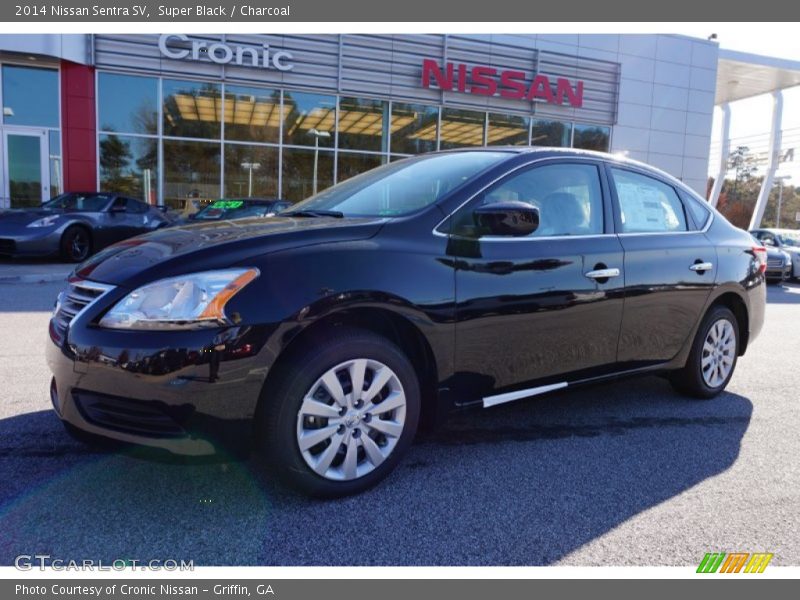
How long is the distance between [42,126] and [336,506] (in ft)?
52.6

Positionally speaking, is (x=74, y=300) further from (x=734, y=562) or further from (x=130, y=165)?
(x=130, y=165)

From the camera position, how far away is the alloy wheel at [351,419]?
259 centimetres

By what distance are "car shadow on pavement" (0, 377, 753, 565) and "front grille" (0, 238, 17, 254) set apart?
8.75 m

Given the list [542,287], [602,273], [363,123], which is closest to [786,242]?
[363,123]

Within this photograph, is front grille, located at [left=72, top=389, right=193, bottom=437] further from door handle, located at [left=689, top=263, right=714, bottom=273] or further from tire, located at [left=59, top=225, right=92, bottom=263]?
tire, located at [left=59, top=225, right=92, bottom=263]

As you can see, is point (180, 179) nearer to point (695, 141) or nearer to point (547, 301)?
point (547, 301)

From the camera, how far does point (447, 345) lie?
2.92 m

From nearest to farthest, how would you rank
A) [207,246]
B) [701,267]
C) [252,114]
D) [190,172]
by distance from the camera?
[207,246], [701,267], [190,172], [252,114]

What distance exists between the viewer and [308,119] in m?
17.4

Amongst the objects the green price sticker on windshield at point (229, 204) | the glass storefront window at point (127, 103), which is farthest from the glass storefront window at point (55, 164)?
the green price sticker on windshield at point (229, 204)

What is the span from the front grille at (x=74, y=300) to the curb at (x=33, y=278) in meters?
7.99

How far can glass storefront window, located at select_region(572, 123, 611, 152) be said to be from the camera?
20.5m

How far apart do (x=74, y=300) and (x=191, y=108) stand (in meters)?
15.0

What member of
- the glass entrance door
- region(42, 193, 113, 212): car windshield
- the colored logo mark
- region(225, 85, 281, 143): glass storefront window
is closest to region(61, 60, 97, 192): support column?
the glass entrance door
